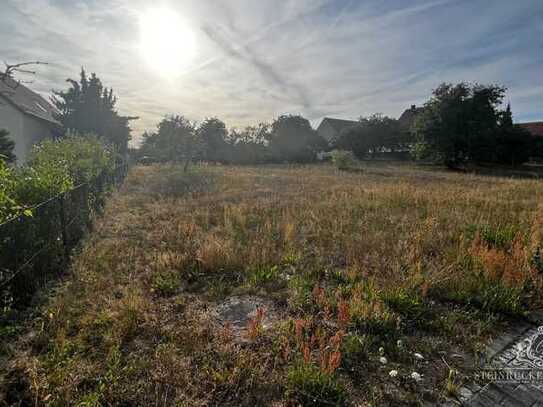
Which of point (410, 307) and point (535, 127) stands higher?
point (535, 127)

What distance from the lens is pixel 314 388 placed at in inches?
86.6

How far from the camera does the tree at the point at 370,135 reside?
4006 cm

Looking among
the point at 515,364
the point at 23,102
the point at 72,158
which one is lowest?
the point at 515,364

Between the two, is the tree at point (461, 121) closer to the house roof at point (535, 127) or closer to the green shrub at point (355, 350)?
the house roof at point (535, 127)

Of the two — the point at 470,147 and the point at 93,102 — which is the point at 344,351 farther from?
the point at 470,147

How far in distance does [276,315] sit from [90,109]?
93.4 ft

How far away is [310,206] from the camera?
8969mm

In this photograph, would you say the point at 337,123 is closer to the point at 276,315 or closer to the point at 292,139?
the point at 292,139

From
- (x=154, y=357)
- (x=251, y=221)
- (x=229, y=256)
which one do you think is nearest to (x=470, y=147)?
(x=251, y=221)

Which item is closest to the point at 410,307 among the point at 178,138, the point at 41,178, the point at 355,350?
the point at 355,350

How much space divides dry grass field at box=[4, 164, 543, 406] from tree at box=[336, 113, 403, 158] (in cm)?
3571

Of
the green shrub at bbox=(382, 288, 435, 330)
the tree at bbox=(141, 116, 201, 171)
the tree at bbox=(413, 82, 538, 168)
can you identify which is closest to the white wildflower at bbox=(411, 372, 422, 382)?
the green shrub at bbox=(382, 288, 435, 330)

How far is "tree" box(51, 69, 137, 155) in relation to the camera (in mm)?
24192

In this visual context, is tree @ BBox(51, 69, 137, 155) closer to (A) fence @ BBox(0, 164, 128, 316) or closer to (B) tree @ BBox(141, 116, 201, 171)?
(B) tree @ BBox(141, 116, 201, 171)
